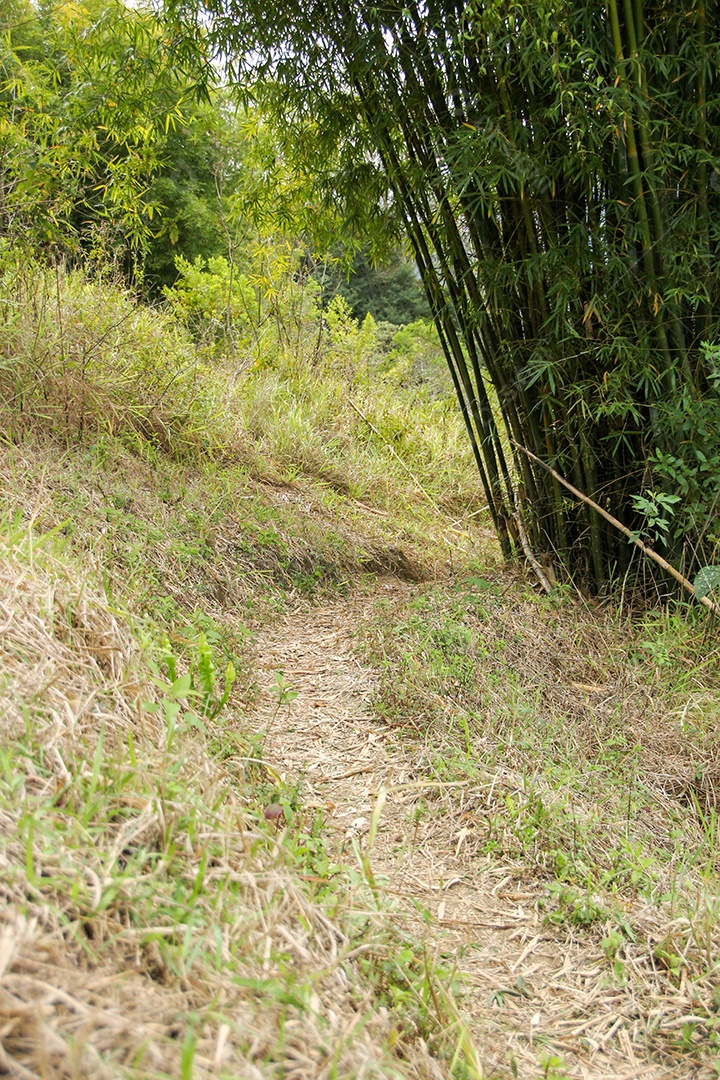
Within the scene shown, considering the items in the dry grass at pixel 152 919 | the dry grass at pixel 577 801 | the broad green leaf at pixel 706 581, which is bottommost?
the dry grass at pixel 577 801

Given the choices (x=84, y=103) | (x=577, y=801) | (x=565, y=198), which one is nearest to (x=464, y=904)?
(x=577, y=801)

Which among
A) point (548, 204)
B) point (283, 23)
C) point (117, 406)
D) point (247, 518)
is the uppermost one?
point (283, 23)

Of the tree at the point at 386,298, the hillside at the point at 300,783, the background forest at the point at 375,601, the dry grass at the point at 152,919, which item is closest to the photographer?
the dry grass at the point at 152,919

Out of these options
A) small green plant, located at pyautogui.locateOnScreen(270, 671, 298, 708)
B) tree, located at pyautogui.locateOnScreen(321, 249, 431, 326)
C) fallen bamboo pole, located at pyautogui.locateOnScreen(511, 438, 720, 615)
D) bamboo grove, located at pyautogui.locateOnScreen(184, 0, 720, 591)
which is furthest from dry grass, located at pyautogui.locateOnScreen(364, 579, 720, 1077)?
tree, located at pyautogui.locateOnScreen(321, 249, 431, 326)

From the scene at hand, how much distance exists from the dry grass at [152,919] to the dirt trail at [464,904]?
194 millimetres

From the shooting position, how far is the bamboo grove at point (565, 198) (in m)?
2.31

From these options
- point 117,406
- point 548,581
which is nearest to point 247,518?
point 117,406

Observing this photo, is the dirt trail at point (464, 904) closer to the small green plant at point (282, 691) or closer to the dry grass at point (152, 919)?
the small green plant at point (282, 691)

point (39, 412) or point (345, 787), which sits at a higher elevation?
point (39, 412)

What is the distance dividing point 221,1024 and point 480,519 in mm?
4247

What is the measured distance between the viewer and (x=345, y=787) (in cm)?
187

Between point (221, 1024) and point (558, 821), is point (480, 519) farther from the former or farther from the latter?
point (221, 1024)

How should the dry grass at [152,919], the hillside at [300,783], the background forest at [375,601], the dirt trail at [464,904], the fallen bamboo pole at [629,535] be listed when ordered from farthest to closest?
the fallen bamboo pole at [629,535] < the dirt trail at [464,904] < the background forest at [375,601] < the hillside at [300,783] < the dry grass at [152,919]

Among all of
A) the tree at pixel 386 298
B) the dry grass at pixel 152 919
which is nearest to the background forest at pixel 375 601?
the dry grass at pixel 152 919
